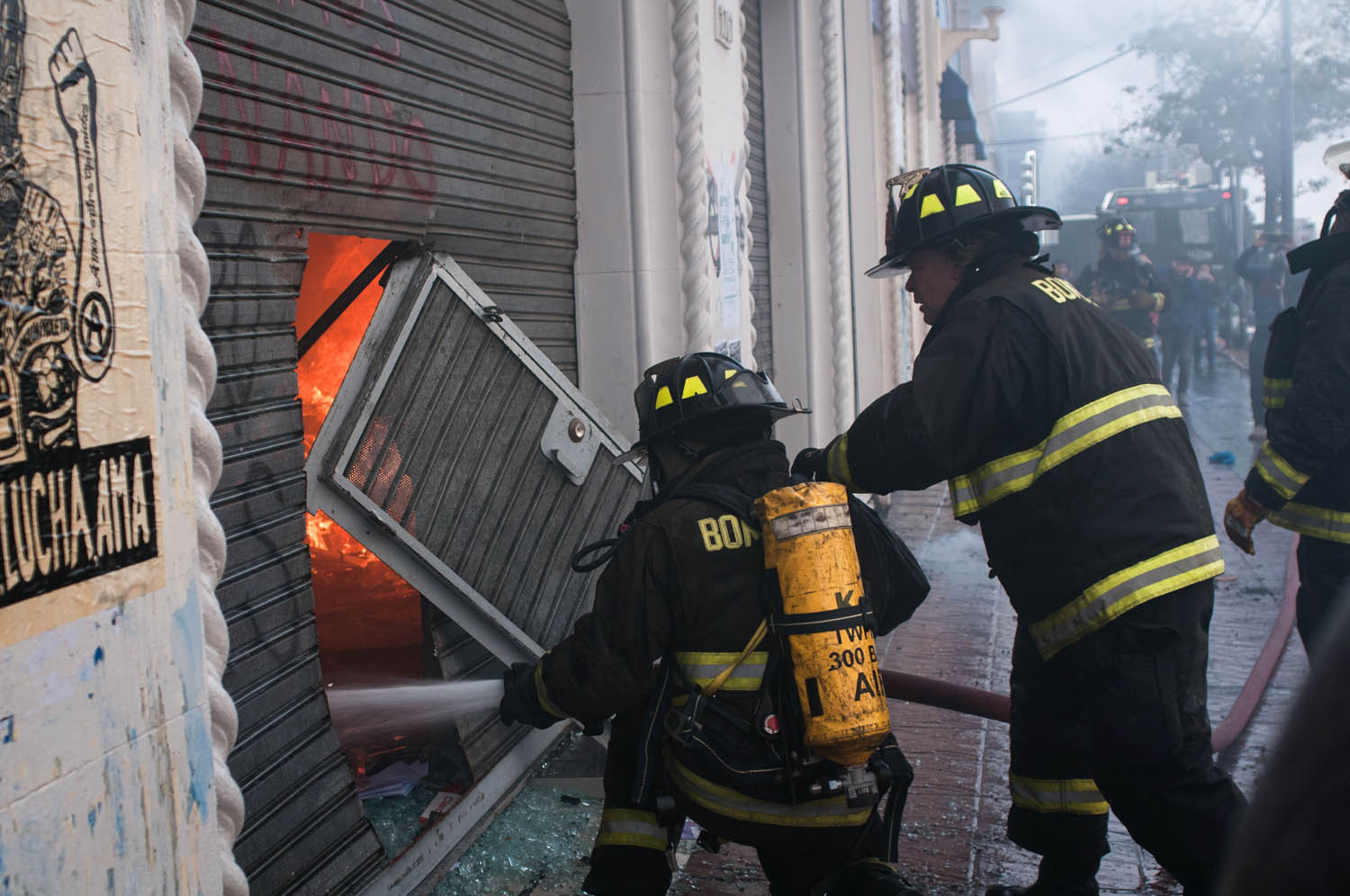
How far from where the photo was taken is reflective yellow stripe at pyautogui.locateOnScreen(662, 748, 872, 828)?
8.93ft

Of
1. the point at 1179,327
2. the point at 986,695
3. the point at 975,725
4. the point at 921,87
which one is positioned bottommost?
the point at 975,725

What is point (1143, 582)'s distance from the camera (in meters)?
2.96

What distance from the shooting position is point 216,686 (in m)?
2.19

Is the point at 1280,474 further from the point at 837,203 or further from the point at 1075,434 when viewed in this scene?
the point at 837,203

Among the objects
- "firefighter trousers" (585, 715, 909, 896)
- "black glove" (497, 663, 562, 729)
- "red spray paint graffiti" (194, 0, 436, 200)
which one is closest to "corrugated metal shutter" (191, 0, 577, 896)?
"red spray paint graffiti" (194, 0, 436, 200)

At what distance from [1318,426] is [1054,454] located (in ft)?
4.87

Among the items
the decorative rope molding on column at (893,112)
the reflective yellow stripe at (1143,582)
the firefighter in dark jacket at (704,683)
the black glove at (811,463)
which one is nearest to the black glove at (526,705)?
the firefighter in dark jacket at (704,683)

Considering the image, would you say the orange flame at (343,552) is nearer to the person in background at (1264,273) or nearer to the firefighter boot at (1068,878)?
the firefighter boot at (1068,878)

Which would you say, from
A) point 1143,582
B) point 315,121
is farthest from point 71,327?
point 1143,582

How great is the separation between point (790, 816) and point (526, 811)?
5.22 feet

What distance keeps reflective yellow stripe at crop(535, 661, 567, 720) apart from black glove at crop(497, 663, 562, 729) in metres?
0.01

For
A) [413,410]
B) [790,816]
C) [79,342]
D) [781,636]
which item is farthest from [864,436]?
[79,342]

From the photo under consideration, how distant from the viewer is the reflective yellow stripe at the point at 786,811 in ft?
8.93

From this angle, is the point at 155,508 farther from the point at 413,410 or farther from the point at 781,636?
the point at 413,410
